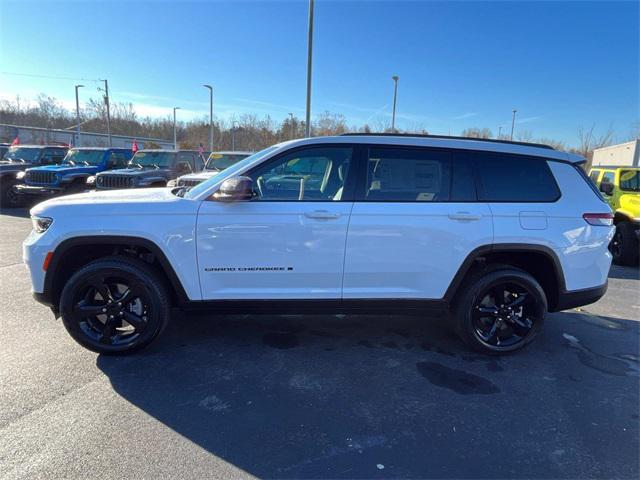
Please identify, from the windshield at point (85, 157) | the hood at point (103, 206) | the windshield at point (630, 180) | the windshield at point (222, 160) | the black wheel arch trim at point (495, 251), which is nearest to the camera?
the hood at point (103, 206)

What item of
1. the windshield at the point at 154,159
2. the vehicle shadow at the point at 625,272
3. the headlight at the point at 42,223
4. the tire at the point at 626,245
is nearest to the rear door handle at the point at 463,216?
the headlight at the point at 42,223

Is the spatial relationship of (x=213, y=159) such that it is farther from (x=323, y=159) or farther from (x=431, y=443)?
(x=431, y=443)

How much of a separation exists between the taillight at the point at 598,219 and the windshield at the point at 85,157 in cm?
1368

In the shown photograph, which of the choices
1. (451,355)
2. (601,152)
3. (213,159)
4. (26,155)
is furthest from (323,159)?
(601,152)

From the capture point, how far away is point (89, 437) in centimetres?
251

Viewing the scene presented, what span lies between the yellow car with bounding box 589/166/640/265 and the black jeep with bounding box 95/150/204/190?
1050 cm

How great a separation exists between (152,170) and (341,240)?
9634 mm

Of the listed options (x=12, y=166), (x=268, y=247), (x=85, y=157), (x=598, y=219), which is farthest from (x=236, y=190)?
(x=12, y=166)

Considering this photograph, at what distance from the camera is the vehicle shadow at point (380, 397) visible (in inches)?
95.5

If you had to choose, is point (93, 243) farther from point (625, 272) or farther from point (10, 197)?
point (10, 197)

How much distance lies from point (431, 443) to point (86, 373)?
2.62 meters

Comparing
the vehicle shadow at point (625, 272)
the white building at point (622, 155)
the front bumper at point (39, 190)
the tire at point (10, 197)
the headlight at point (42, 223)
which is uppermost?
the white building at point (622, 155)

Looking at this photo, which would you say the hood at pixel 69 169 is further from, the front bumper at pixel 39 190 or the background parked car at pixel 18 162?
the background parked car at pixel 18 162

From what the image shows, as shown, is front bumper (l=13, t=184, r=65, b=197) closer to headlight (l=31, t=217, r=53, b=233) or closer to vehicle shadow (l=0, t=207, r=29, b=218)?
vehicle shadow (l=0, t=207, r=29, b=218)
